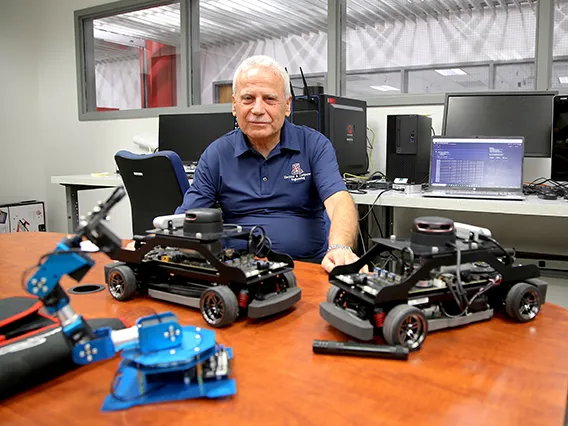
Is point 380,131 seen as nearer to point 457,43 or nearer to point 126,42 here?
point 457,43

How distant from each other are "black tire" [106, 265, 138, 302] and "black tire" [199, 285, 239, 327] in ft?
0.68

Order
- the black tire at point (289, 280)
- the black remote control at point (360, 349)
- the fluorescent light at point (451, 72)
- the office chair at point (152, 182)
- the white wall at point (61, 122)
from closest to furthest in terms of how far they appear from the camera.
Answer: the black remote control at point (360, 349) < the black tire at point (289, 280) < the office chair at point (152, 182) < the fluorescent light at point (451, 72) < the white wall at point (61, 122)

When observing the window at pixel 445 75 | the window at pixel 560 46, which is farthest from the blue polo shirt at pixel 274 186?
the window at pixel 445 75

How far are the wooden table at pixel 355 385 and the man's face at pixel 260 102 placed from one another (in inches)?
38.8

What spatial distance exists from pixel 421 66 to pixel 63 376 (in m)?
4.27

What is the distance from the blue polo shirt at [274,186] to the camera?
68.2 inches

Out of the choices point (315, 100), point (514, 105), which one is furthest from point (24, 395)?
point (514, 105)

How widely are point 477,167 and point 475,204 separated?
12.0 inches

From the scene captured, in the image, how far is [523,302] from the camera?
2.84 feet

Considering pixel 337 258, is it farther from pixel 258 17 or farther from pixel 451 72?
pixel 258 17

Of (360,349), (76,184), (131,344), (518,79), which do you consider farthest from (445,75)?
(131,344)

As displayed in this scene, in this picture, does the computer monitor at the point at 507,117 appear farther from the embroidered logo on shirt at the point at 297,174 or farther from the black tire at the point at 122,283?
the black tire at the point at 122,283

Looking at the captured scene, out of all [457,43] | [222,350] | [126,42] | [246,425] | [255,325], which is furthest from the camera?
[126,42]

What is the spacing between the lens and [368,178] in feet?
10.0
